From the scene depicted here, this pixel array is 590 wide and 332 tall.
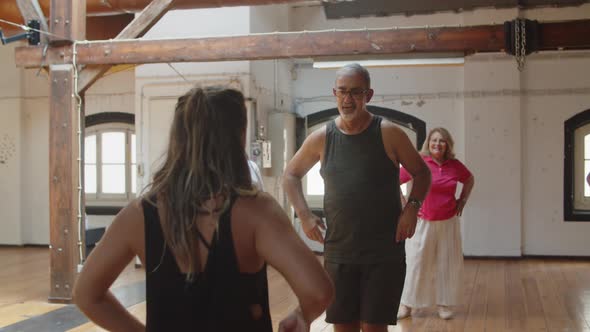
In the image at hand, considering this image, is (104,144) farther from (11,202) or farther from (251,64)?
(251,64)

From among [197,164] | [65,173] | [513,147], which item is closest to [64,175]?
[65,173]

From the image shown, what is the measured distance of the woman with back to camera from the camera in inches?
56.9

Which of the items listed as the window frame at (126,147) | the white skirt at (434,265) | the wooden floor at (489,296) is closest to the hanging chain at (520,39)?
the white skirt at (434,265)

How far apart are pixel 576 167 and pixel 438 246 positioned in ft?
14.2

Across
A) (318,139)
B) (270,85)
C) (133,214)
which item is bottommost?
(133,214)

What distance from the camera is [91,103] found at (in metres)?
10.3

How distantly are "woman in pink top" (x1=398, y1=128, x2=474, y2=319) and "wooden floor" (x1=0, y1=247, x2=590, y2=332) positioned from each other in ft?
0.57

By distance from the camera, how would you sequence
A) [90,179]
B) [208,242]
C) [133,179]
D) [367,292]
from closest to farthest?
[208,242] < [367,292] < [133,179] < [90,179]

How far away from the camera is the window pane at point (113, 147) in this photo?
1032 cm

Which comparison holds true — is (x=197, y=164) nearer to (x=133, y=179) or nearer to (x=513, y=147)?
(x=513, y=147)

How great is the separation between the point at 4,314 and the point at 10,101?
5.52 m

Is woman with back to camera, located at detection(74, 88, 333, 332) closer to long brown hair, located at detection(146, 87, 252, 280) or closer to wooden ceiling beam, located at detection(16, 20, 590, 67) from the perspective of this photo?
long brown hair, located at detection(146, 87, 252, 280)

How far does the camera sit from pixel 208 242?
57.0 inches

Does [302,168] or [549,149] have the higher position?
[549,149]
